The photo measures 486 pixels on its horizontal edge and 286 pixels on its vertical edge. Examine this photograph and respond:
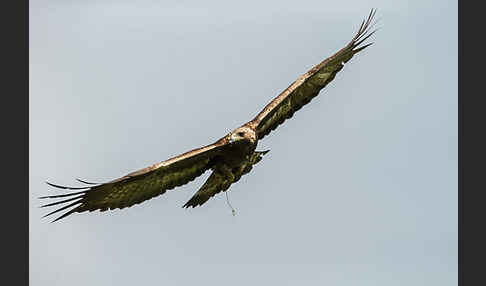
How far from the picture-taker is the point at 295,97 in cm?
1393

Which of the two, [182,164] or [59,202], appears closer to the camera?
[59,202]

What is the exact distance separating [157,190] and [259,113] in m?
1.70

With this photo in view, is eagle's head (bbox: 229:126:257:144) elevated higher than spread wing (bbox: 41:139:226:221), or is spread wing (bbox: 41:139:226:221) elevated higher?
eagle's head (bbox: 229:126:257:144)

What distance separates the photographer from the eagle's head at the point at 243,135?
12.6 meters

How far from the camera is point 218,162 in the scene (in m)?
13.1

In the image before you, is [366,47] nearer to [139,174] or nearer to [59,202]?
[139,174]

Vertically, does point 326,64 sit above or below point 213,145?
above

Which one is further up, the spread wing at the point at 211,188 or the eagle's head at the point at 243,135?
the eagle's head at the point at 243,135

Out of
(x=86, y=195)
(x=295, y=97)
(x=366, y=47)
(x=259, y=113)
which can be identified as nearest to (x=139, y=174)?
(x=86, y=195)

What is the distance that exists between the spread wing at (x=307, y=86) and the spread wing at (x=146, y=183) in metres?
1.02

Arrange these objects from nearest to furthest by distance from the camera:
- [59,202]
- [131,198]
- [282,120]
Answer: [59,202], [131,198], [282,120]

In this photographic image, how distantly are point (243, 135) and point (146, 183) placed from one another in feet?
4.57

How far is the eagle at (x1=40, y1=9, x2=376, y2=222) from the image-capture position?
40.2 feet

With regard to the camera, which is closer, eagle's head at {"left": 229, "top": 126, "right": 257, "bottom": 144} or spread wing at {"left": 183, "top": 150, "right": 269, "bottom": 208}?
eagle's head at {"left": 229, "top": 126, "right": 257, "bottom": 144}
